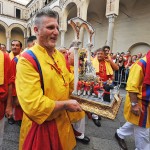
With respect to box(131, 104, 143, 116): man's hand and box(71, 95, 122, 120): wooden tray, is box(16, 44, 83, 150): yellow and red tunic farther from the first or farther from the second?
box(131, 104, 143, 116): man's hand

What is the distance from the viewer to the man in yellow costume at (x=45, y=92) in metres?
1.30

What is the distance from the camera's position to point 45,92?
143 centimetres

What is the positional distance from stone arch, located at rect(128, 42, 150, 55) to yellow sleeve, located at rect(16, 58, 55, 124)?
47.9 feet

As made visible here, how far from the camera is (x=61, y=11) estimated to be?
16219 mm

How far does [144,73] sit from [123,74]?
7.21 meters

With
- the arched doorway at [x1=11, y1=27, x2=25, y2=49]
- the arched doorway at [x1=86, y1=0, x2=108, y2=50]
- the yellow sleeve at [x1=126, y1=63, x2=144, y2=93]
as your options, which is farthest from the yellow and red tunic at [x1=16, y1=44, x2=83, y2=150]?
the arched doorway at [x1=11, y1=27, x2=25, y2=49]

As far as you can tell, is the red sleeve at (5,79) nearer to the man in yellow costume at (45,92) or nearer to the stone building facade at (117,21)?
the man in yellow costume at (45,92)

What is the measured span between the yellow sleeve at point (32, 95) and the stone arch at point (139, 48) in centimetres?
1461

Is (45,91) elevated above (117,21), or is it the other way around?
(117,21)

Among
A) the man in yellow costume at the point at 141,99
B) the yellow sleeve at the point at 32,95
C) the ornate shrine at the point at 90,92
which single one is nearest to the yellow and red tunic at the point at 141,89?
the man in yellow costume at the point at 141,99

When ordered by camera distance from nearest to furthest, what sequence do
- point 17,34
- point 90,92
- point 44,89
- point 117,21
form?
point 44,89 < point 90,92 < point 117,21 < point 17,34

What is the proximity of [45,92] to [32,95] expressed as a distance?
0.54ft

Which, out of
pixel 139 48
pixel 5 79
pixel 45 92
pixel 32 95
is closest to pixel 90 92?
pixel 45 92

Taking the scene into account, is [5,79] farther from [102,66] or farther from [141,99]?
→ [102,66]
